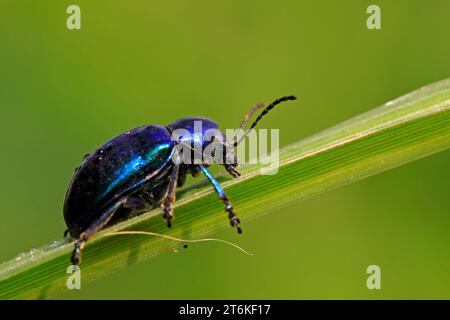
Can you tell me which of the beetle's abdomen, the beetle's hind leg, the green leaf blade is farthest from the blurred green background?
the green leaf blade

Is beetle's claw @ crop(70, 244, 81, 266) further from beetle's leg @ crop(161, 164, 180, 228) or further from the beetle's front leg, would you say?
the beetle's front leg

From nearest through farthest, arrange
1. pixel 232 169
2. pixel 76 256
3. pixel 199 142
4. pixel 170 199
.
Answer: pixel 76 256 < pixel 170 199 < pixel 232 169 < pixel 199 142

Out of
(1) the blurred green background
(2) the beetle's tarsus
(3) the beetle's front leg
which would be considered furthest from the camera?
(1) the blurred green background

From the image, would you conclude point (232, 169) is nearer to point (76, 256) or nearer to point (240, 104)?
point (76, 256)

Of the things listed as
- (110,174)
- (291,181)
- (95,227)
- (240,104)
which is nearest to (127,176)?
(110,174)

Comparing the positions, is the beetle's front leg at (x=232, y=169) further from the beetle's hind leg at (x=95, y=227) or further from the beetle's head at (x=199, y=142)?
the beetle's hind leg at (x=95, y=227)

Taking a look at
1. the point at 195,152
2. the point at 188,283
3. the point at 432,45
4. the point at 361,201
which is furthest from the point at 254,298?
the point at 432,45

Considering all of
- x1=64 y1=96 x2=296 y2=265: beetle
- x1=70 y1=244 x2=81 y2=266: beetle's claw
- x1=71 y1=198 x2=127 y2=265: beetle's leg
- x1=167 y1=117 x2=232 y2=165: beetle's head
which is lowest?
x1=70 y1=244 x2=81 y2=266: beetle's claw
